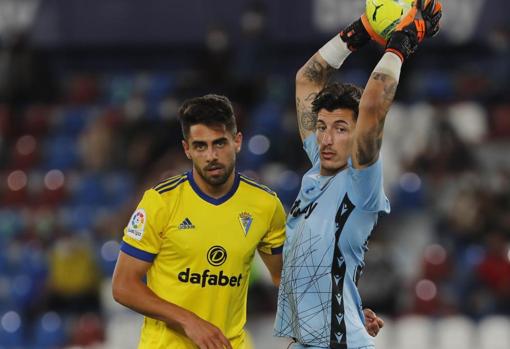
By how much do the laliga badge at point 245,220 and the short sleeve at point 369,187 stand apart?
61cm

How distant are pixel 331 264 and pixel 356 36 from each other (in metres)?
1.25

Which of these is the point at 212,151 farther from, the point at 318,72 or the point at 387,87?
the point at 318,72

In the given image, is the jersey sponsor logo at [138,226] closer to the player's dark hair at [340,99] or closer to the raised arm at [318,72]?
the player's dark hair at [340,99]

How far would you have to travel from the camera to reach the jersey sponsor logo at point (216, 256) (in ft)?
18.0

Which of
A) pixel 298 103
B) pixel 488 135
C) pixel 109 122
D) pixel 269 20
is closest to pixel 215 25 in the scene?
pixel 269 20

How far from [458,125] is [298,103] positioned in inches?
270

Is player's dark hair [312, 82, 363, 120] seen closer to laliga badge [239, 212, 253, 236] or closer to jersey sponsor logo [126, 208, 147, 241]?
laliga badge [239, 212, 253, 236]

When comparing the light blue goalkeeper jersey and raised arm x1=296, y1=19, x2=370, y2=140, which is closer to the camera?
the light blue goalkeeper jersey

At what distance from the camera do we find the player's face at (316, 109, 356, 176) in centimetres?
540

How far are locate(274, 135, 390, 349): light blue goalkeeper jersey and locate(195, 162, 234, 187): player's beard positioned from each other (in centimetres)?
42

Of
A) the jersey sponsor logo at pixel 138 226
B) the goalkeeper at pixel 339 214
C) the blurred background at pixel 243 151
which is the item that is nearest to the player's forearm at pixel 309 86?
the goalkeeper at pixel 339 214

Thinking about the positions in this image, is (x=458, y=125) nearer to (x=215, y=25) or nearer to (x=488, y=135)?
(x=488, y=135)

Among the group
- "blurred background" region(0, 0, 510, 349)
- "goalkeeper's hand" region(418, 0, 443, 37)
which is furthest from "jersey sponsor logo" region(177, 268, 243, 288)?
"blurred background" region(0, 0, 510, 349)

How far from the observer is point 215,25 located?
14742 millimetres
